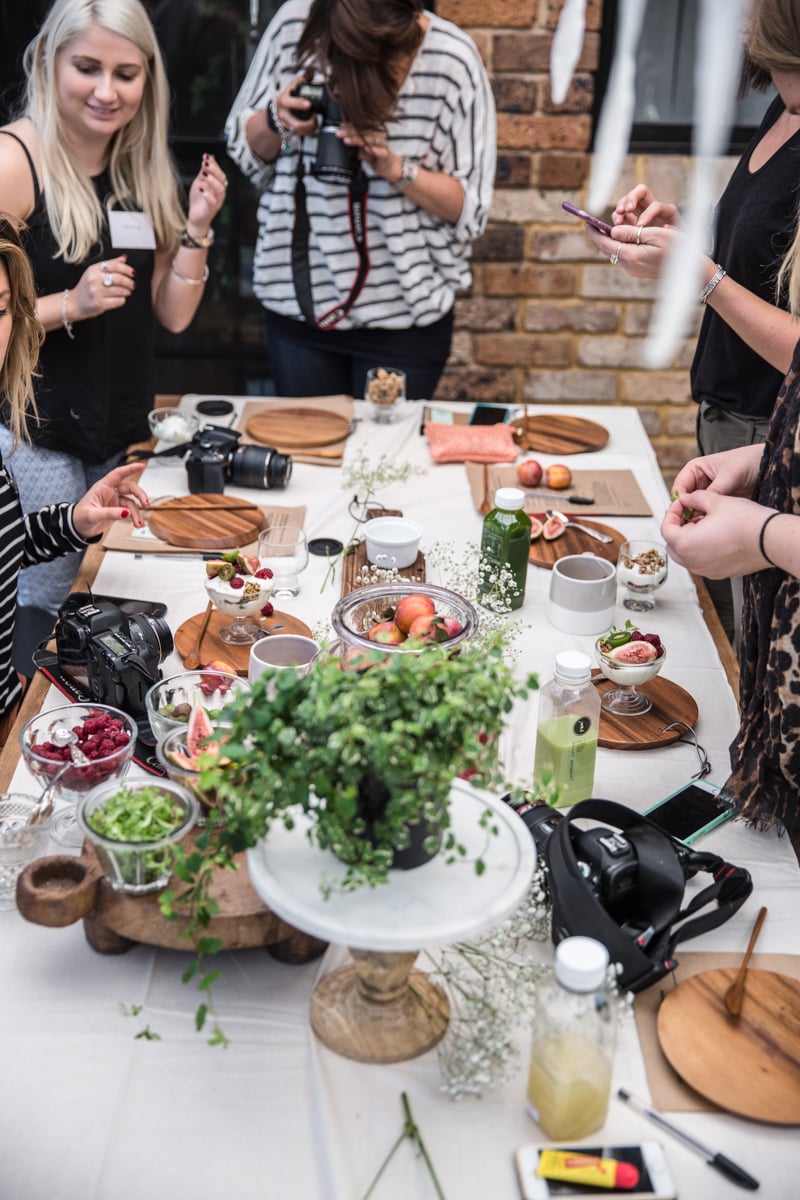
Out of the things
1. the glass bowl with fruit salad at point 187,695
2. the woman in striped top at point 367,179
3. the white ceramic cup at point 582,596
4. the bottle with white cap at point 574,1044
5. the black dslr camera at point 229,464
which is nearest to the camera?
the bottle with white cap at point 574,1044

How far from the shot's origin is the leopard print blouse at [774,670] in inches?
51.9

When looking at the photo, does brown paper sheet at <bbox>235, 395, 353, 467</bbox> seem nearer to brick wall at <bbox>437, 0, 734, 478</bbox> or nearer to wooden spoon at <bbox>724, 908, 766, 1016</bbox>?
brick wall at <bbox>437, 0, 734, 478</bbox>

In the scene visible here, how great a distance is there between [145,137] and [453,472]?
1.01 m

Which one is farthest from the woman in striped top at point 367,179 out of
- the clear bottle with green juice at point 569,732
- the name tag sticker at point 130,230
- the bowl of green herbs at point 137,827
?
the bowl of green herbs at point 137,827

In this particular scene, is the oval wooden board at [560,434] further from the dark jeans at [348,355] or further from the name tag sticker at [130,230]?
the name tag sticker at [130,230]

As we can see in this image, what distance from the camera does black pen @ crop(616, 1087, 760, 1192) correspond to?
95 centimetres

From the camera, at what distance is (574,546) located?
2094 mm

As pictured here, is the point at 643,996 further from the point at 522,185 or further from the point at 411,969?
the point at 522,185

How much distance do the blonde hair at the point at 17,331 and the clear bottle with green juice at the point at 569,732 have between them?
1087 millimetres

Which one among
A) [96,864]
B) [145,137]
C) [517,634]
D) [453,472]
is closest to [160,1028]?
[96,864]

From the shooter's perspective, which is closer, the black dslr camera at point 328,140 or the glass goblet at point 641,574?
the glass goblet at point 641,574

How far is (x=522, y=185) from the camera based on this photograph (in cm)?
348

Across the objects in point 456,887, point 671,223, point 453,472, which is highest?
point 671,223

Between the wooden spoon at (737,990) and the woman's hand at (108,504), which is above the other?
the woman's hand at (108,504)
